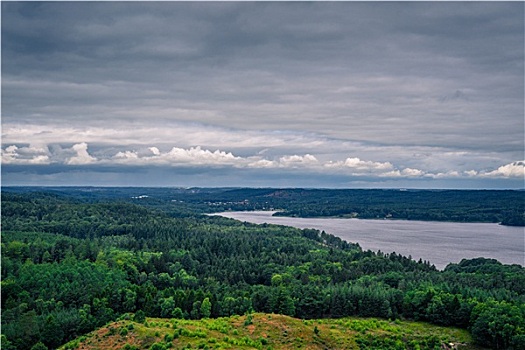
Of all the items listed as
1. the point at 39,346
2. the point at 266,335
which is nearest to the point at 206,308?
the point at 266,335

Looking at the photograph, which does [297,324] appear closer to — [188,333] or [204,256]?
[188,333]

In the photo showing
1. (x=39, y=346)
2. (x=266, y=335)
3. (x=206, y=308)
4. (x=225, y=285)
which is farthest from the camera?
(x=225, y=285)

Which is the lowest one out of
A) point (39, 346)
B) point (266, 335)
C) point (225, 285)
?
point (225, 285)

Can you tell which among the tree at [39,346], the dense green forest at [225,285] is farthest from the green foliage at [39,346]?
the dense green forest at [225,285]

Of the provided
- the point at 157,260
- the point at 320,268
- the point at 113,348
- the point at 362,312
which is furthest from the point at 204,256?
the point at 113,348

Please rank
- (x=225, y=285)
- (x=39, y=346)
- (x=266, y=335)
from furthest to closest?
(x=225, y=285) → (x=266, y=335) → (x=39, y=346)

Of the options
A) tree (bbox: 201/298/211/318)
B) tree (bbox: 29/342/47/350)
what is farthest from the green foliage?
tree (bbox: 201/298/211/318)

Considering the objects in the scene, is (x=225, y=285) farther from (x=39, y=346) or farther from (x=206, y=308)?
(x=39, y=346)

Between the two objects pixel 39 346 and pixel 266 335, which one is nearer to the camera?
pixel 39 346
